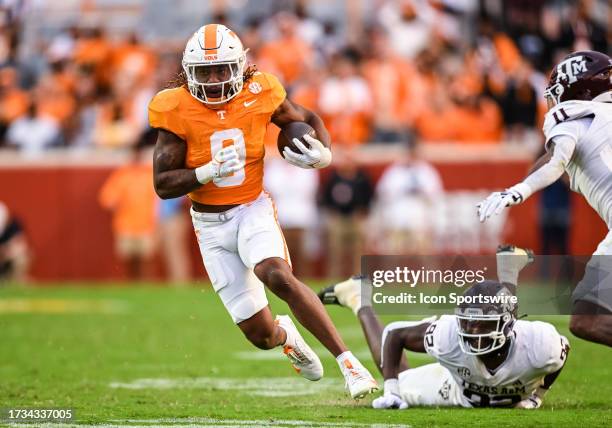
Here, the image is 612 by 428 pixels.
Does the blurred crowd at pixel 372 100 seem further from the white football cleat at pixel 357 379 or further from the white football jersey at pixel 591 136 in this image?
the white football cleat at pixel 357 379

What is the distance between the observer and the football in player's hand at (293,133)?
6.36 meters

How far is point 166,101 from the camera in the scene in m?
6.44

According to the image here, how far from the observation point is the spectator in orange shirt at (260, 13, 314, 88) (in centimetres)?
1509

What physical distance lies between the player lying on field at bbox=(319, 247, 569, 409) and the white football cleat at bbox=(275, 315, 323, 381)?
1.17 ft

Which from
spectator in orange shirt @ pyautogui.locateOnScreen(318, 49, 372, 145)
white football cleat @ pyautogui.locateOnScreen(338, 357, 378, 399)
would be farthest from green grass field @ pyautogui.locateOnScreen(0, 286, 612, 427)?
spectator in orange shirt @ pyautogui.locateOnScreen(318, 49, 372, 145)

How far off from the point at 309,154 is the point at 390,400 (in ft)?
4.51

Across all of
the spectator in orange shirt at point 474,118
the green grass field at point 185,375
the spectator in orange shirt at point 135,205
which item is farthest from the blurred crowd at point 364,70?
the green grass field at point 185,375

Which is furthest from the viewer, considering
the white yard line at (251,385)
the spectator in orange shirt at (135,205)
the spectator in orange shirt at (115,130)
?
the spectator in orange shirt at (115,130)

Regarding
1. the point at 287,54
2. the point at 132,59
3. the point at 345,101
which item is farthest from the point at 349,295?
the point at 132,59

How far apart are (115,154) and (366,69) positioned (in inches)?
128

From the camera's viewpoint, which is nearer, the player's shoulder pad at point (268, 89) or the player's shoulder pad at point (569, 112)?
the player's shoulder pad at point (569, 112)

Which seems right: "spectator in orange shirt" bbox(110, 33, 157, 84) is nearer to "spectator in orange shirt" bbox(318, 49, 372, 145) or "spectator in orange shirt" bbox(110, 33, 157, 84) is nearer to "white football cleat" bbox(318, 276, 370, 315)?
"spectator in orange shirt" bbox(318, 49, 372, 145)

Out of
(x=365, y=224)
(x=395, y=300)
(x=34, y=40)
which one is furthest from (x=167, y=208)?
(x=395, y=300)

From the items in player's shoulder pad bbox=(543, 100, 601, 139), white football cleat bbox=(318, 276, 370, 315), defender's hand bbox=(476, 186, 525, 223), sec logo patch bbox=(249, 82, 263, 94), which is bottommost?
white football cleat bbox=(318, 276, 370, 315)
